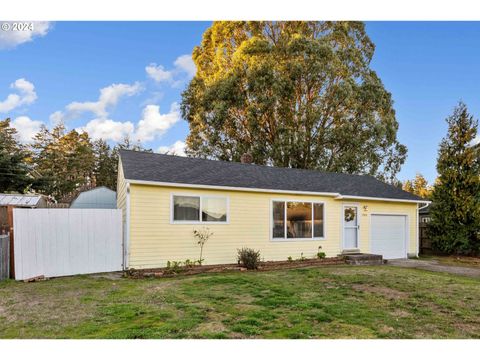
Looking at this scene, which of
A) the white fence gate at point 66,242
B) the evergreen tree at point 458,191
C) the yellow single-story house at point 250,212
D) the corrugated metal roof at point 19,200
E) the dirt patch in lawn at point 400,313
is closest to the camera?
the dirt patch in lawn at point 400,313

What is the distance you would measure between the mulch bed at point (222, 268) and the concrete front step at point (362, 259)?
0.26 m

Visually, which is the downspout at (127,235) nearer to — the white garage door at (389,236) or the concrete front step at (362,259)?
the concrete front step at (362,259)

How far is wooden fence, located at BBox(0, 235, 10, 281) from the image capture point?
8.14 metres

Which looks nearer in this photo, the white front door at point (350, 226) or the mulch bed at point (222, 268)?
the mulch bed at point (222, 268)

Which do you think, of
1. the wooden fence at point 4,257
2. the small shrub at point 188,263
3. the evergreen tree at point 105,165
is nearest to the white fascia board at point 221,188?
the small shrub at point 188,263

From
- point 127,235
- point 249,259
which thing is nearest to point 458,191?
point 249,259

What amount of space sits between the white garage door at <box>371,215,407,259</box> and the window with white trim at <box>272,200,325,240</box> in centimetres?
284

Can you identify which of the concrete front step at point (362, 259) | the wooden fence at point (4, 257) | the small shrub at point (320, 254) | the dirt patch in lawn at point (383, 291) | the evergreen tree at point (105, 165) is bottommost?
the concrete front step at point (362, 259)

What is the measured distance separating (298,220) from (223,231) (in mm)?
3043

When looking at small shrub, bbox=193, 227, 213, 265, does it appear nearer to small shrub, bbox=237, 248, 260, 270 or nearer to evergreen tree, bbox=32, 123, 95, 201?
small shrub, bbox=237, 248, 260, 270

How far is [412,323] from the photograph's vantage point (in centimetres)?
495

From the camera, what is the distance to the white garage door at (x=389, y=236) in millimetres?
14572

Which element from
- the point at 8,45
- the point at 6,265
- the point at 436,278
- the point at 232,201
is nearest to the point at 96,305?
the point at 6,265
